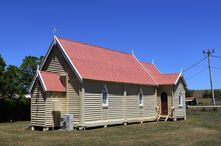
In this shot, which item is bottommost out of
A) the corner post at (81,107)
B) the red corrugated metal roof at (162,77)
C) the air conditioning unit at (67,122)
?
the air conditioning unit at (67,122)

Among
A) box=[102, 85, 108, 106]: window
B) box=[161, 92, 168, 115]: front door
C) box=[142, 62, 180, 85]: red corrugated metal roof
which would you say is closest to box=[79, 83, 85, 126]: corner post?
box=[102, 85, 108, 106]: window

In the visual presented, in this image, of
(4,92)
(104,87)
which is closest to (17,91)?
(4,92)

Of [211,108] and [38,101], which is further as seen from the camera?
[211,108]

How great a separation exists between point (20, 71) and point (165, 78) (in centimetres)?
1627

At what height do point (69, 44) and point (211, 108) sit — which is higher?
point (69, 44)

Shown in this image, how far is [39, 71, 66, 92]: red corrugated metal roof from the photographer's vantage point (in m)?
27.5

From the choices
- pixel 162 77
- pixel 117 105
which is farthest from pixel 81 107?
pixel 162 77

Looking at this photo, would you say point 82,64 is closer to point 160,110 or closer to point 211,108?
point 160,110

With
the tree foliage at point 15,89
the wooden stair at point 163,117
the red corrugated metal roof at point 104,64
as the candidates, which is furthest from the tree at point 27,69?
the wooden stair at point 163,117

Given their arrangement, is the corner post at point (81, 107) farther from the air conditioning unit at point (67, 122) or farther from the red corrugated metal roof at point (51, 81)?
the red corrugated metal roof at point (51, 81)

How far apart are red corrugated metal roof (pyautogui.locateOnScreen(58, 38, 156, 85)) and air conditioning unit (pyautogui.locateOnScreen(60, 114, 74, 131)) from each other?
119 inches

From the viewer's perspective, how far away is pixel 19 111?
144ft

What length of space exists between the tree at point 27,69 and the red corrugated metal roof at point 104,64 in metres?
12.1

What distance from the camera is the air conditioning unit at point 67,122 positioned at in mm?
27422
